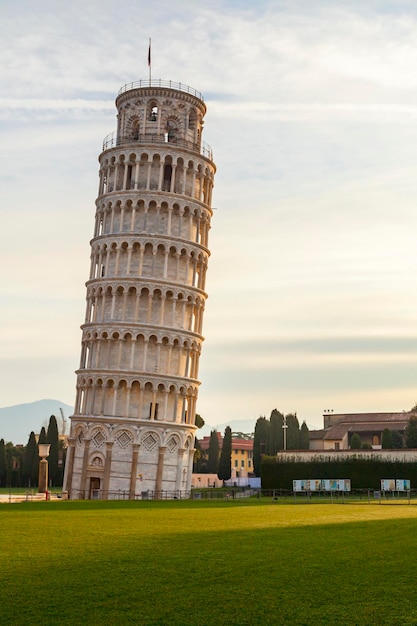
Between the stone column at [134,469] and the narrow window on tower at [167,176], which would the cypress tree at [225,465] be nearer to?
the stone column at [134,469]

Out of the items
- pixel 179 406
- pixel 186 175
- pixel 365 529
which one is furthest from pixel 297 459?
pixel 365 529

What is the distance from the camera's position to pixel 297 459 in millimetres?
78188

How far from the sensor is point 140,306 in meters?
73.6

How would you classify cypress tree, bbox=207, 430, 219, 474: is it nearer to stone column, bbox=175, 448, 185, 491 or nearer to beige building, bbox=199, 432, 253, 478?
beige building, bbox=199, 432, 253, 478

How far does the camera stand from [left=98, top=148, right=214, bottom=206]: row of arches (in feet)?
252

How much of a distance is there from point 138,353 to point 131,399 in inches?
179

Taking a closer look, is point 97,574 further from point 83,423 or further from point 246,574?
point 83,423

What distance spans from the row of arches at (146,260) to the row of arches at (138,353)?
20.2ft

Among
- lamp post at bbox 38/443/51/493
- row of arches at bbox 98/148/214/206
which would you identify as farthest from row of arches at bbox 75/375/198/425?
row of arches at bbox 98/148/214/206

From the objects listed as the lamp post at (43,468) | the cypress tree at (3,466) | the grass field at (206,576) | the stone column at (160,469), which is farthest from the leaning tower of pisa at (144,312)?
the grass field at (206,576)

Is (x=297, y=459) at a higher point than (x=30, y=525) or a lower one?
higher

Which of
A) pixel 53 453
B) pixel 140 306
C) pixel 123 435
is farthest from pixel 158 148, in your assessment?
pixel 53 453

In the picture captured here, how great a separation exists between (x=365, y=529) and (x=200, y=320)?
173 feet

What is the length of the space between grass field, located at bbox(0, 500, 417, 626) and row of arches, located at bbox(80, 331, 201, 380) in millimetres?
46885
